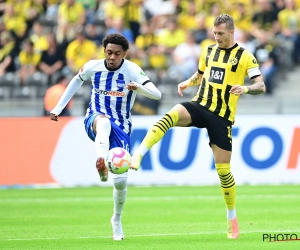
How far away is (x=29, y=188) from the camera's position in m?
17.6

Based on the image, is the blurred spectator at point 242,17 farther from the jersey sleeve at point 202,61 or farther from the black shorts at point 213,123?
the black shorts at point 213,123

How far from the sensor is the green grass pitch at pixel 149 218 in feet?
31.1

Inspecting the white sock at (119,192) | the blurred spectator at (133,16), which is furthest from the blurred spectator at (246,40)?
the white sock at (119,192)

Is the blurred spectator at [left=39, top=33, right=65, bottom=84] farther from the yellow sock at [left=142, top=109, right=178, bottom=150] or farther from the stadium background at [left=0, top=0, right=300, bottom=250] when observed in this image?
the yellow sock at [left=142, top=109, right=178, bottom=150]

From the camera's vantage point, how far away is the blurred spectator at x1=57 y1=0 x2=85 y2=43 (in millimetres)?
21719

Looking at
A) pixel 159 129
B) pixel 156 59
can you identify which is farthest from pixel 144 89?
pixel 156 59

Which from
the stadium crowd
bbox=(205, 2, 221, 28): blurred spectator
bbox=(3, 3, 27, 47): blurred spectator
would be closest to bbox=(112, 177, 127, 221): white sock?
the stadium crowd

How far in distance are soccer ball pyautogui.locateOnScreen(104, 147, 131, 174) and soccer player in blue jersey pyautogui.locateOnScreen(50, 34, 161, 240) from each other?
0.68 meters

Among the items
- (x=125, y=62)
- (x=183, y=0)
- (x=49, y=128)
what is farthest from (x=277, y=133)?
(x=125, y=62)

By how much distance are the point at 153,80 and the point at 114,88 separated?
10140 millimetres

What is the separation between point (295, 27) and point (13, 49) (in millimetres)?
7213

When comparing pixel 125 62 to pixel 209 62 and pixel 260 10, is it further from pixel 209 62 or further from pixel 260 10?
pixel 260 10

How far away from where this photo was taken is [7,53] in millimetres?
21766

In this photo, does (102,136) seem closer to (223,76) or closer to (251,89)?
(223,76)
